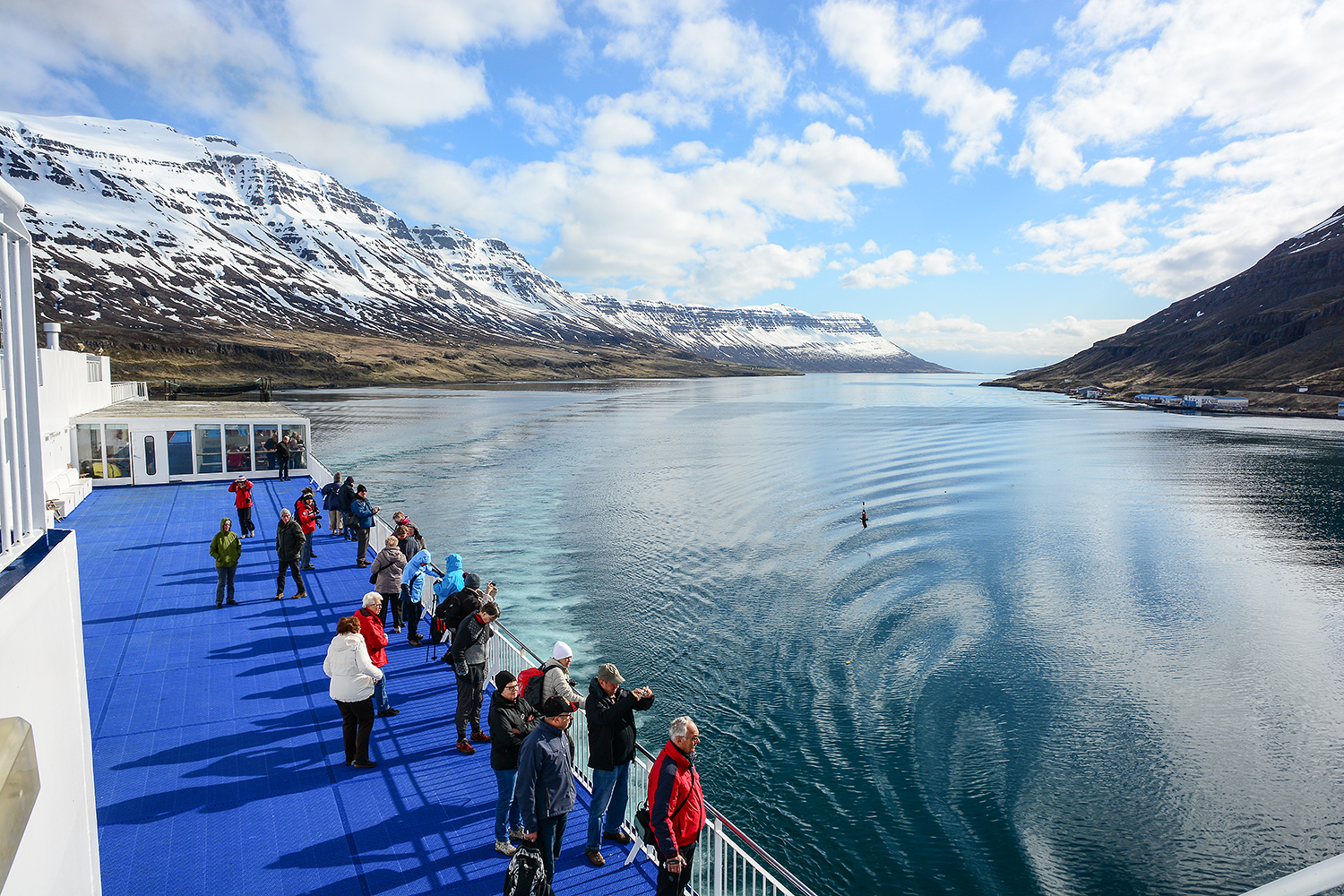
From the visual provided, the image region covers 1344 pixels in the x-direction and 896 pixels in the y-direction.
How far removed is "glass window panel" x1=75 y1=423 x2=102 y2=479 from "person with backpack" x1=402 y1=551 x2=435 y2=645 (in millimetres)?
23299

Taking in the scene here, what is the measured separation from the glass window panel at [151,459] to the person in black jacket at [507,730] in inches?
1181

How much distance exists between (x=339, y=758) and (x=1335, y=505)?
5824 centimetres

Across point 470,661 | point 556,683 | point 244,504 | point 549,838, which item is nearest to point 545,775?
point 549,838

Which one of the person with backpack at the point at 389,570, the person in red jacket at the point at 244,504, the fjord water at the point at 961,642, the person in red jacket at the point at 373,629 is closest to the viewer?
the person in red jacket at the point at 373,629

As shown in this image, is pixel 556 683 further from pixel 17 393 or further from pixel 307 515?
pixel 307 515

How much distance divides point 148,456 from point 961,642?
32727 mm

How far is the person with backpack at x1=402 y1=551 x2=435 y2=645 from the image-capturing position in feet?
46.2

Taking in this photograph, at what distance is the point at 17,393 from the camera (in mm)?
4844

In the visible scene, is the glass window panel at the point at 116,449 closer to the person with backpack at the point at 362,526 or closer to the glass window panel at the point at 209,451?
the glass window panel at the point at 209,451

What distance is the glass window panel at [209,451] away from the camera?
30898 mm

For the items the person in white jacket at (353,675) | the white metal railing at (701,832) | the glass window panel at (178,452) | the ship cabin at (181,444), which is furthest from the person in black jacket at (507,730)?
the glass window panel at (178,452)

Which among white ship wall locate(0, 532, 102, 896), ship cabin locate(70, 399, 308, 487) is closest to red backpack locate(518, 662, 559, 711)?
white ship wall locate(0, 532, 102, 896)

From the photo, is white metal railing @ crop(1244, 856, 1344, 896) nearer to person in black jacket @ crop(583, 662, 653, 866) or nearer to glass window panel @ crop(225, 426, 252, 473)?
person in black jacket @ crop(583, 662, 653, 866)

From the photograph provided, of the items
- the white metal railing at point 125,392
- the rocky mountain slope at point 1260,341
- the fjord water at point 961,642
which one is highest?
the rocky mountain slope at point 1260,341
